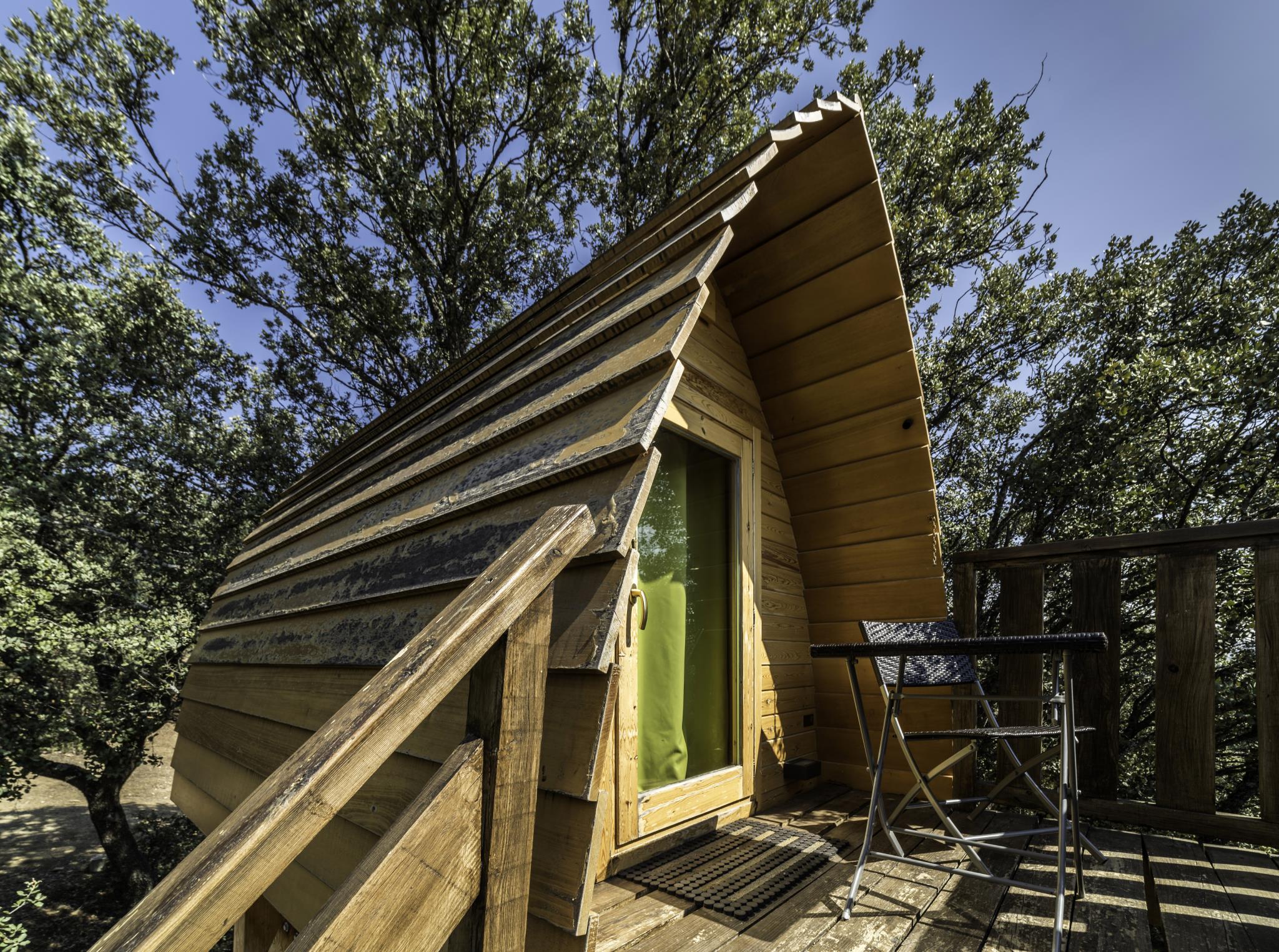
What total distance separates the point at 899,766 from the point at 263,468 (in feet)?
29.1

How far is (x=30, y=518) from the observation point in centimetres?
658

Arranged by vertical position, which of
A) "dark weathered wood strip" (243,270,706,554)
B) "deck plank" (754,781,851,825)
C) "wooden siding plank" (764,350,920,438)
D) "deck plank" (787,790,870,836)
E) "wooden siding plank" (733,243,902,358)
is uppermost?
"wooden siding plank" (733,243,902,358)

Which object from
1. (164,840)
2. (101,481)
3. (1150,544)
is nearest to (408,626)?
(1150,544)

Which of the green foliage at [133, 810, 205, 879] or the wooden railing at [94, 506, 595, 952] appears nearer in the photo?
the wooden railing at [94, 506, 595, 952]

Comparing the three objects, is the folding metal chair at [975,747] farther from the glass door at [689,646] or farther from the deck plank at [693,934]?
the glass door at [689,646]

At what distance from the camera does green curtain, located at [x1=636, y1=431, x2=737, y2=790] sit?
8.12 feet

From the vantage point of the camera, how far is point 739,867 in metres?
2.16

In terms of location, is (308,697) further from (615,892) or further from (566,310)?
(566,310)

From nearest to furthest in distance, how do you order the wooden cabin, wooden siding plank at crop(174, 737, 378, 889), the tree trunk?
the wooden cabin < wooden siding plank at crop(174, 737, 378, 889) < the tree trunk

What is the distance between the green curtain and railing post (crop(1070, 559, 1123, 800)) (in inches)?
60.0

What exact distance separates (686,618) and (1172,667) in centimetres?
194

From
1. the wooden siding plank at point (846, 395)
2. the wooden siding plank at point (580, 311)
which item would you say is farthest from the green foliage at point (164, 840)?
the wooden siding plank at point (846, 395)

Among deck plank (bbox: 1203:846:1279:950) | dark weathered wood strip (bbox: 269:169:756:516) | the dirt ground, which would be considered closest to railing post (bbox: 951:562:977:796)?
deck plank (bbox: 1203:846:1279:950)

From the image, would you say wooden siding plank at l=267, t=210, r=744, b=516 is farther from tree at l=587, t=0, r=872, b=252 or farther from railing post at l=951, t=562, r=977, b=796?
tree at l=587, t=0, r=872, b=252
